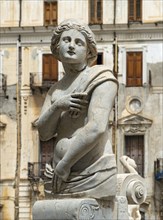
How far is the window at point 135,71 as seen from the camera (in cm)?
4297

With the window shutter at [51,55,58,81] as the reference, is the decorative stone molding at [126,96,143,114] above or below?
below

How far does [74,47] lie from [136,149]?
114 feet

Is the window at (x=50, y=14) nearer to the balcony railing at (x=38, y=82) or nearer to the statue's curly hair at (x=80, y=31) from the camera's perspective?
the balcony railing at (x=38, y=82)

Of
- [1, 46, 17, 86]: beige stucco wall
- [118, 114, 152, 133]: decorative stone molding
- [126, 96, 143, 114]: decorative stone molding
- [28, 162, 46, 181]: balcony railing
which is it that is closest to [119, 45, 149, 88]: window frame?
[126, 96, 143, 114]: decorative stone molding

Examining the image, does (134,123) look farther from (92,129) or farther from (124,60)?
(92,129)

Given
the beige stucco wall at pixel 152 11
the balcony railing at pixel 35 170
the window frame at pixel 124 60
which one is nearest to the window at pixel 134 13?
the beige stucco wall at pixel 152 11

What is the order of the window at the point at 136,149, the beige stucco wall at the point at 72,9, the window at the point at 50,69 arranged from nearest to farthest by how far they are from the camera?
the window at the point at 136,149, the window at the point at 50,69, the beige stucco wall at the point at 72,9

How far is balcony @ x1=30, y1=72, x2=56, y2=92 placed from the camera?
4271 centimetres

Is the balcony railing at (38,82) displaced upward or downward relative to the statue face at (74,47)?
downward

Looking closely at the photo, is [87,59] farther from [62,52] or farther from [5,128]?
[5,128]

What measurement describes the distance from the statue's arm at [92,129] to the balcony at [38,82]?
35.1m

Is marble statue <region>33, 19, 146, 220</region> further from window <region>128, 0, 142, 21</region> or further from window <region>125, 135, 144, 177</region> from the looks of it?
window <region>128, 0, 142, 21</region>

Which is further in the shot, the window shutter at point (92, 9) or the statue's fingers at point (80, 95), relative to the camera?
the window shutter at point (92, 9)

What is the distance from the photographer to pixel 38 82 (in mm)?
43250
